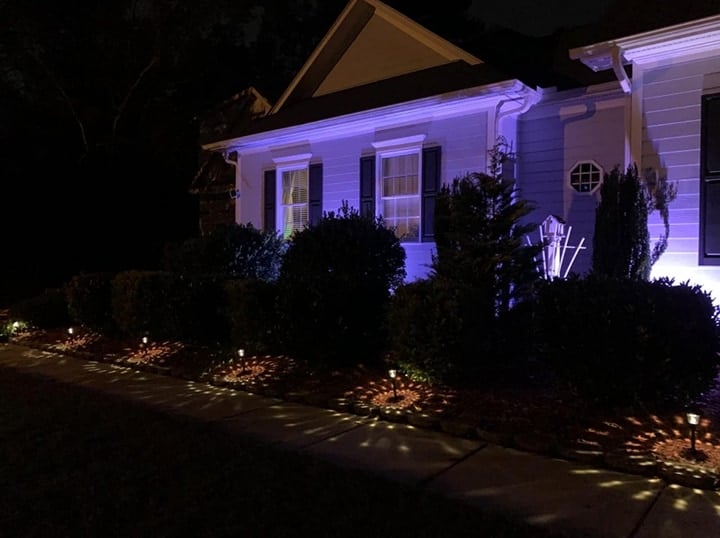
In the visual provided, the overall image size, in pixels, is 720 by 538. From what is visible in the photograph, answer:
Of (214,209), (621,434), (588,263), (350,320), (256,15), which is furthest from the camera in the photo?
(256,15)

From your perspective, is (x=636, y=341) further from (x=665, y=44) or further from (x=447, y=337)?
(x=665, y=44)

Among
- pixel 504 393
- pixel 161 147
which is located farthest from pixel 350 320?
pixel 161 147

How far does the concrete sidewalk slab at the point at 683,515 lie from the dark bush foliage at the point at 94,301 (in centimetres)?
914

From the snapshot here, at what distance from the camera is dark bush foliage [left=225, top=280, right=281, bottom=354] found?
827 centimetres

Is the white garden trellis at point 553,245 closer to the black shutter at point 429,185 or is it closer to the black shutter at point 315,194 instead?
the black shutter at point 429,185

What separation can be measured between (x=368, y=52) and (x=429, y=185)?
3403 millimetres

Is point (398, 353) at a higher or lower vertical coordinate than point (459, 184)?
lower

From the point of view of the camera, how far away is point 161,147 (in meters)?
20.7

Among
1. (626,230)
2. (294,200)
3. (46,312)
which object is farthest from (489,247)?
(46,312)

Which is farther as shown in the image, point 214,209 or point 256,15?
point 256,15

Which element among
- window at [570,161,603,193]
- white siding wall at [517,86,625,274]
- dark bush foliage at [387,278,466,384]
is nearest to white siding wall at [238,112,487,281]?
white siding wall at [517,86,625,274]

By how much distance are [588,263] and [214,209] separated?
11.5 meters

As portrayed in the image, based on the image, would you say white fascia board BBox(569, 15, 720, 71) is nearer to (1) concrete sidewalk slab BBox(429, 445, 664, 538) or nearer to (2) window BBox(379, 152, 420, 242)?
(2) window BBox(379, 152, 420, 242)

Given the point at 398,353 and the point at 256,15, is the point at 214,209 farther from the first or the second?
the point at 398,353
